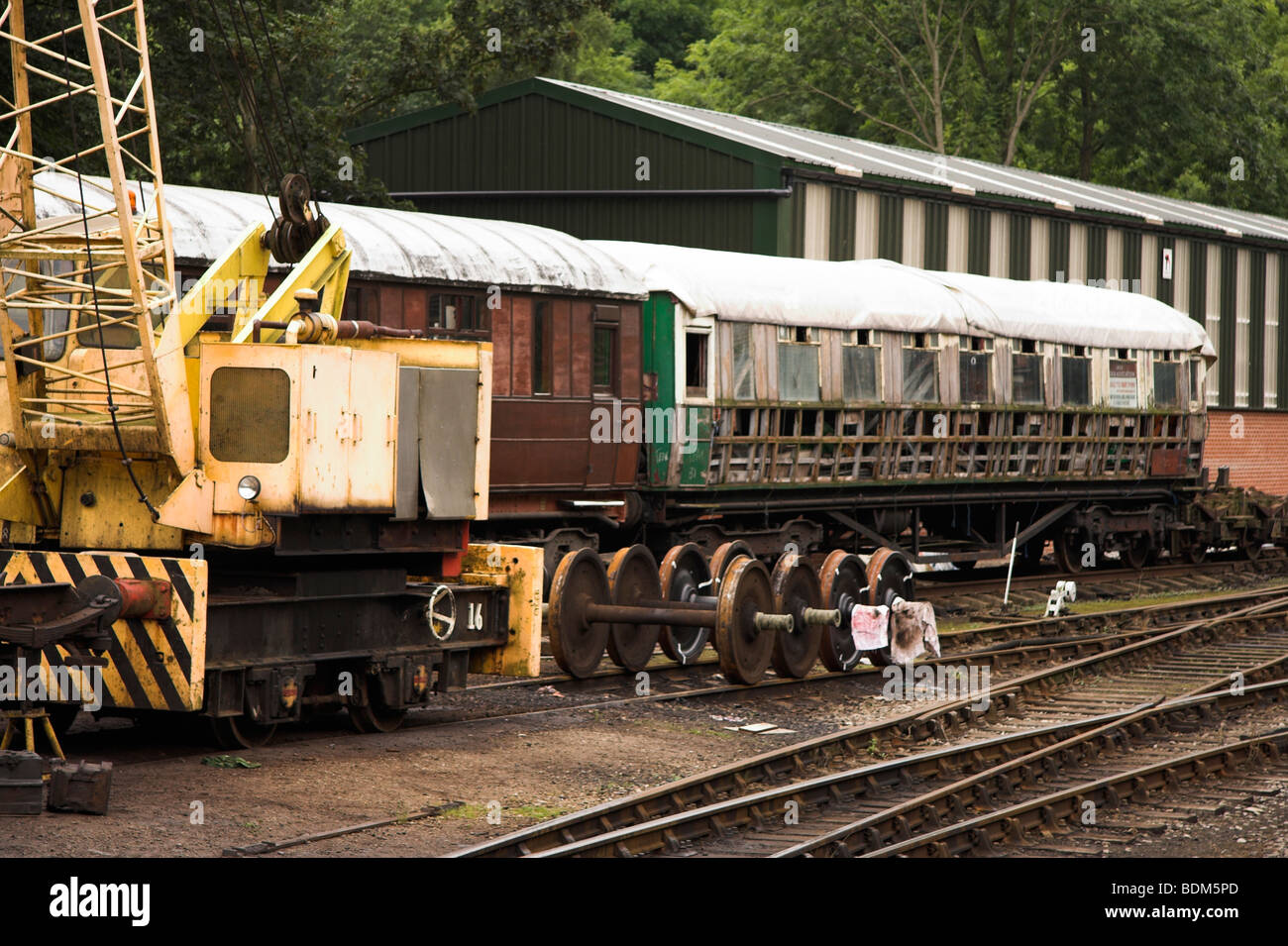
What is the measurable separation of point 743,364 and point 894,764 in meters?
8.31

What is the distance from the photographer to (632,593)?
50.8 ft

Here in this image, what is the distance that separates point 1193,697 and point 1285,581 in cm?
1252

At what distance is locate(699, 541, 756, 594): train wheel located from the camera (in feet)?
51.0

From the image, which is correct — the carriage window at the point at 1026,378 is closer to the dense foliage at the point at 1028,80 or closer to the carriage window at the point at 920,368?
the carriage window at the point at 920,368

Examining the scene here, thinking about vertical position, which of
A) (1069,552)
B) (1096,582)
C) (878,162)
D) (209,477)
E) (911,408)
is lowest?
(1096,582)

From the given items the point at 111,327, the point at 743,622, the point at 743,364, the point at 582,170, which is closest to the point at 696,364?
the point at 743,364

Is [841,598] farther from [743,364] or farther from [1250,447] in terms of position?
[1250,447]

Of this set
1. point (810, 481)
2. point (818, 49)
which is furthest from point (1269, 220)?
point (810, 481)

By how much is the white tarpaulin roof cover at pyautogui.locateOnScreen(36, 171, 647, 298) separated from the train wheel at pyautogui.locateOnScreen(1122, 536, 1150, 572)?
11894mm

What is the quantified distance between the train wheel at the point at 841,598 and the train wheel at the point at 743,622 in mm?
765

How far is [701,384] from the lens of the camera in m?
19.1

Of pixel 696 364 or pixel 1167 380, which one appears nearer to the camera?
pixel 696 364

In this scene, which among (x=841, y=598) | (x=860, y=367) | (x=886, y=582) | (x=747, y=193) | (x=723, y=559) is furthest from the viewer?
(x=747, y=193)

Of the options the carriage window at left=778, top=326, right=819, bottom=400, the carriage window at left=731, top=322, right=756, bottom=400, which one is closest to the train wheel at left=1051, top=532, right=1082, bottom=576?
the carriage window at left=778, top=326, right=819, bottom=400
